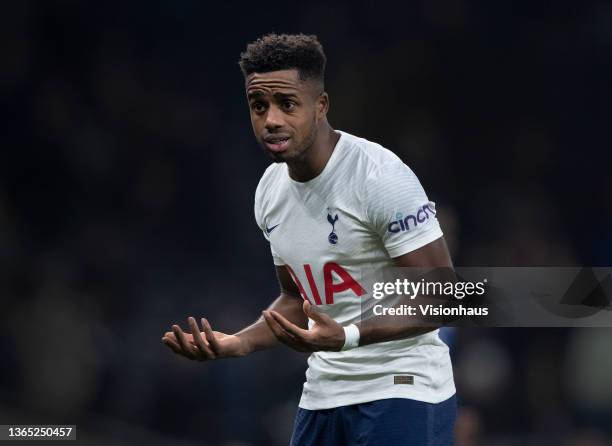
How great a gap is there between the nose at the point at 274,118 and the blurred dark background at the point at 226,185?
3.27 meters

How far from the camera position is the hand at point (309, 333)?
2.90 metres

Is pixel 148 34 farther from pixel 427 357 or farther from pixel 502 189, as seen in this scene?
pixel 427 357

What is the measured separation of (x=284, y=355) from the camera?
663 centimetres

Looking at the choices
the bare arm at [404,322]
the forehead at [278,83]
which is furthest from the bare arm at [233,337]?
the forehead at [278,83]

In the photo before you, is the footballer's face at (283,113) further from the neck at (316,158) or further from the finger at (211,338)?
the finger at (211,338)

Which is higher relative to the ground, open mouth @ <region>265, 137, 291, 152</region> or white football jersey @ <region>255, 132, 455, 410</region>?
open mouth @ <region>265, 137, 291, 152</region>

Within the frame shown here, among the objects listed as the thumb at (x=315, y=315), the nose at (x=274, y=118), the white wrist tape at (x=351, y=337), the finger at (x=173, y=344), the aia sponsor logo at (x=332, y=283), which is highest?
the nose at (x=274, y=118)

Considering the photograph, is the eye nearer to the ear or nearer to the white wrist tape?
the ear

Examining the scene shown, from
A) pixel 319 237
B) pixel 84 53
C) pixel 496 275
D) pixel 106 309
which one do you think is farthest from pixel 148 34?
pixel 319 237

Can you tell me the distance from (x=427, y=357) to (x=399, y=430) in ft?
0.86

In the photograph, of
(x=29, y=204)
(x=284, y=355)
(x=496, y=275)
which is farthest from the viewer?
(x=29, y=204)

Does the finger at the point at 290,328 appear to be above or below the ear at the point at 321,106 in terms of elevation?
below

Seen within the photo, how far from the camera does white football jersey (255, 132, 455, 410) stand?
3244 mm

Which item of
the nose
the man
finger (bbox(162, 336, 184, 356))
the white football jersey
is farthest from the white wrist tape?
the nose
